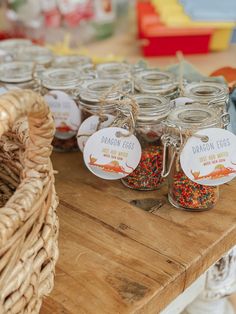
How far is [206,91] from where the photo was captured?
0.79 m

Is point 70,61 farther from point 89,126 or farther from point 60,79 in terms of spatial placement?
point 89,126

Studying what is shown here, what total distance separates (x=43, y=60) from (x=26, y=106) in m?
0.58

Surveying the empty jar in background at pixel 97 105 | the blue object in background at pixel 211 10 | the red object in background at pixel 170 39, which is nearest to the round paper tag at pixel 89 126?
the empty jar in background at pixel 97 105

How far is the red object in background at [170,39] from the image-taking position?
1568 millimetres

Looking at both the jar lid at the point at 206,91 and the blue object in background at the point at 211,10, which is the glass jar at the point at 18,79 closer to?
the jar lid at the point at 206,91

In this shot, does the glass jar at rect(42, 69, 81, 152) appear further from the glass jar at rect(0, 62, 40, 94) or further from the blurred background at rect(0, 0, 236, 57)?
the blurred background at rect(0, 0, 236, 57)

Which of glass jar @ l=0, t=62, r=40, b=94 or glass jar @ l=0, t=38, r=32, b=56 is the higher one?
glass jar @ l=0, t=62, r=40, b=94

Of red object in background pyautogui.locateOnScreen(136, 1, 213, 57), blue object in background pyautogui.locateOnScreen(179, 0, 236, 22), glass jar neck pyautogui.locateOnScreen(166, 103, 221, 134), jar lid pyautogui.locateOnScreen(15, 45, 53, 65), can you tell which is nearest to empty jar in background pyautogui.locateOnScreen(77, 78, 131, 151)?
glass jar neck pyautogui.locateOnScreen(166, 103, 221, 134)

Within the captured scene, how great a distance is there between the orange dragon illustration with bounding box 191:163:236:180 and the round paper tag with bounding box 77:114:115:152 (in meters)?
0.17

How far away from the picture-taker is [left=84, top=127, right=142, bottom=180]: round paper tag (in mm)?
720

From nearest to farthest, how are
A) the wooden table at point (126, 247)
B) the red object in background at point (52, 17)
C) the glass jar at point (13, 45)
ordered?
the wooden table at point (126, 247)
the glass jar at point (13, 45)
the red object in background at point (52, 17)

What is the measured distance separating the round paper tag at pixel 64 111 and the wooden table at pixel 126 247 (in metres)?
0.11

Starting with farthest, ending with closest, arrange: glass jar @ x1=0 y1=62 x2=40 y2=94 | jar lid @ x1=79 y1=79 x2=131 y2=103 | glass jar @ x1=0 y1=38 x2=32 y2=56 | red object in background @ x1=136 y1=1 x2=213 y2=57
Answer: red object in background @ x1=136 y1=1 x2=213 y2=57, glass jar @ x1=0 y1=38 x2=32 y2=56, glass jar @ x1=0 y1=62 x2=40 y2=94, jar lid @ x1=79 y1=79 x2=131 y2=103

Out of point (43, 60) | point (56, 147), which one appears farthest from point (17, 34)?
point (56, 147)
